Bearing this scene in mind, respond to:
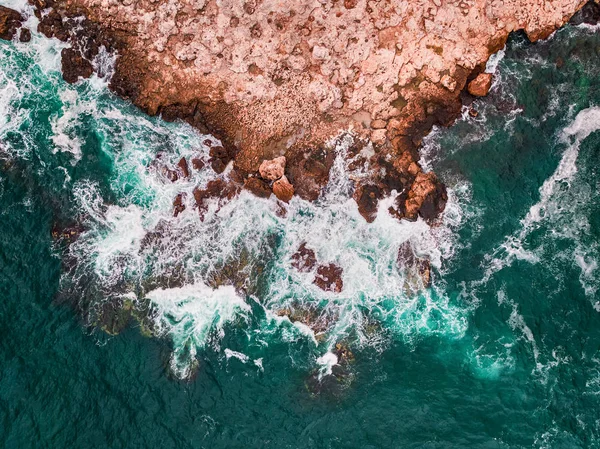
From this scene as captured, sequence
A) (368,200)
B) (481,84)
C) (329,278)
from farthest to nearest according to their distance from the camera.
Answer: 1. (329,278)
2. (368,200)
3. (481,84)

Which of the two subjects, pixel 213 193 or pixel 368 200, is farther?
pixel 213 193

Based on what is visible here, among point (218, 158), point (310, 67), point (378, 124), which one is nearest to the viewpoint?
point (310, 67)

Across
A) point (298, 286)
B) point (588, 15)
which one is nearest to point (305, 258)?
point (298, 286)

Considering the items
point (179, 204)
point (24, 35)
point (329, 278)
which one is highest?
point (24, 35)

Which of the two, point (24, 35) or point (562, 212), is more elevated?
point (562, 212)

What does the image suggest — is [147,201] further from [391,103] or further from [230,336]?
[391,103]

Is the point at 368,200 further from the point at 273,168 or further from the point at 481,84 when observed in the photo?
the point at 481,84

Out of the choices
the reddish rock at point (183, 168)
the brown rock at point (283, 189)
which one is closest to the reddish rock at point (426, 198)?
the brown rock at point (283, 189)
